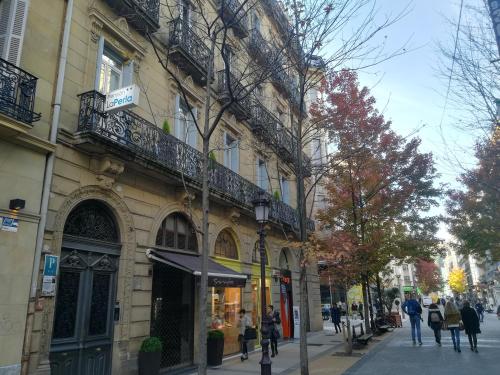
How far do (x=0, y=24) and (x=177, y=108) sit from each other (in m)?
5.55

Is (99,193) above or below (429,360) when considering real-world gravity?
above

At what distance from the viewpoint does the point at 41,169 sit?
7773mm

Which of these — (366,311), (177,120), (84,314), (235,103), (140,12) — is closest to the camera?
(84,314)

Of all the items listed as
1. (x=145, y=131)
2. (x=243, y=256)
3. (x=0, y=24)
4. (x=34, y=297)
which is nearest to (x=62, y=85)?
(x=0, y=24)

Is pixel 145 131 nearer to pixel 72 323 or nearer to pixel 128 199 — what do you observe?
pixel 128 199

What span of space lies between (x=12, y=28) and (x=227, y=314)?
10.6 meters

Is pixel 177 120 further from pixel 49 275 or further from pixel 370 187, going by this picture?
pixel 370 187

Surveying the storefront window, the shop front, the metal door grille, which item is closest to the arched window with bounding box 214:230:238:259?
the storefront window

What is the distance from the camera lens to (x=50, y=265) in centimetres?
762

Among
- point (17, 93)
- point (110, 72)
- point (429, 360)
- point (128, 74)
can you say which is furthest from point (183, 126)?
point (429, 360)

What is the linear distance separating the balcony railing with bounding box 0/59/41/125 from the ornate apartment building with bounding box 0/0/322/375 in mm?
25

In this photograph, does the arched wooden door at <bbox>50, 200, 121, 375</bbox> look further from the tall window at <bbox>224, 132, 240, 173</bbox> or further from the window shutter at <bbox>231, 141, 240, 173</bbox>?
the window shutter at <bbox>231, 141, 240, 173</bbox>

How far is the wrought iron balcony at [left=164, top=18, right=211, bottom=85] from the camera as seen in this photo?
1204cm

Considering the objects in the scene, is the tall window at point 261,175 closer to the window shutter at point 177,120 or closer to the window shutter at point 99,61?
the window shutter at point 177,120
